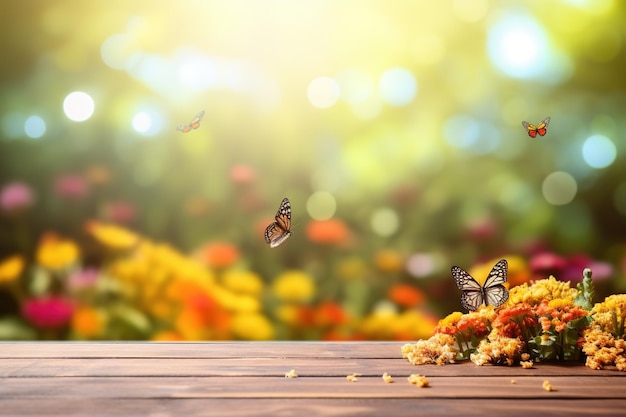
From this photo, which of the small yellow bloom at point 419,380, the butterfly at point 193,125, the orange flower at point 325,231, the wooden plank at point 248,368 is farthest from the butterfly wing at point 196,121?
the small yellow bloom at point 419,380

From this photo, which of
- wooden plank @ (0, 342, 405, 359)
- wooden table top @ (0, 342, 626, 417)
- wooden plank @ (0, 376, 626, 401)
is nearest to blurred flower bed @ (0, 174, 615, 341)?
wooden plank @ (0, 342, 405, 359)

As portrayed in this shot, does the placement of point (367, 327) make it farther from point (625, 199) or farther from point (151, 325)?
point (625, 199)

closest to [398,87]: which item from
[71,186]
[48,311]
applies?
[71,186]

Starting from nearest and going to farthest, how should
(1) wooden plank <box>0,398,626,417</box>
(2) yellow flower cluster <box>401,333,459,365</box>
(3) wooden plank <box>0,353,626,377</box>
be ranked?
1. (1) wooden plank <box>0,398,626,417</box>
2. (3) wooden plank <box>0,353,626,377</box>
3. (2) yellow flower cluster <box>401,333,459,365</box>

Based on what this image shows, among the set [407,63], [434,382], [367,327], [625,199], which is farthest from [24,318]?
[625,199]

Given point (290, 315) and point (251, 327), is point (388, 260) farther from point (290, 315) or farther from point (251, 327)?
point (251, 327)

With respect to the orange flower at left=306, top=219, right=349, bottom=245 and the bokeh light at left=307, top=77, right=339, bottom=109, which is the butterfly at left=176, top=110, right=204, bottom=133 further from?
the orange flower at left=306, top=219, right=349, bottom=245
